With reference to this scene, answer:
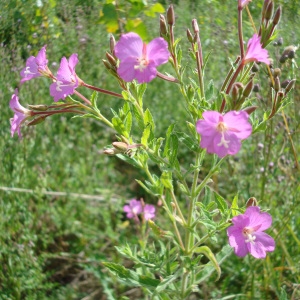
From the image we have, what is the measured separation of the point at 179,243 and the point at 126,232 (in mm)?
1319

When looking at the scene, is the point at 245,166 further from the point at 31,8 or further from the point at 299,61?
the point at 31,8

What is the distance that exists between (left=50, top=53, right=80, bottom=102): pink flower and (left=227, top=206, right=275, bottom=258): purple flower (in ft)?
2.45

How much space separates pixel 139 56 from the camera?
4.42 feet

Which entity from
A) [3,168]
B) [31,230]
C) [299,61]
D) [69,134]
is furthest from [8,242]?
[299,61]

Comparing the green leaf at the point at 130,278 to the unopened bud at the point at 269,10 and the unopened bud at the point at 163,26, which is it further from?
the unopened bud at the point at 269,10

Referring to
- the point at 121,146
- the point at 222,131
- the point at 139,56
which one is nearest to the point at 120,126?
the point at 121,146

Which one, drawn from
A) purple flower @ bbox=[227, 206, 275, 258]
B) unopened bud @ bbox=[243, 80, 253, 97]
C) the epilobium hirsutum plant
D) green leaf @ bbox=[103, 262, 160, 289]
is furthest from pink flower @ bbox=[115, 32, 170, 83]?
green leaf @ bbox=[103, 262, 160, 289]

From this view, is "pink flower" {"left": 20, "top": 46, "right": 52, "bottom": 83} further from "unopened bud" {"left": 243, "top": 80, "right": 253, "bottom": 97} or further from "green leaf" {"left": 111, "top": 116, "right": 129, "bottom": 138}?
"unopened bud" {"left": 243, "top": 80, "right": 253, "bottom": 97}

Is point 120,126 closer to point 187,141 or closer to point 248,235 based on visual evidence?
point 187,141

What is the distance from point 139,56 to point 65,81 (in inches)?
12.5

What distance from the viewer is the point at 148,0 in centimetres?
257

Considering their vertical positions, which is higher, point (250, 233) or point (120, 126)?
point (120, 126)

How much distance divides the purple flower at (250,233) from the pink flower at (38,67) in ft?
2.95

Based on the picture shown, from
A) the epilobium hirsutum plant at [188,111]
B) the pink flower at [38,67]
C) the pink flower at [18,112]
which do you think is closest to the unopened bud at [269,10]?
the epilobium hirsutum plant at [188,111]
